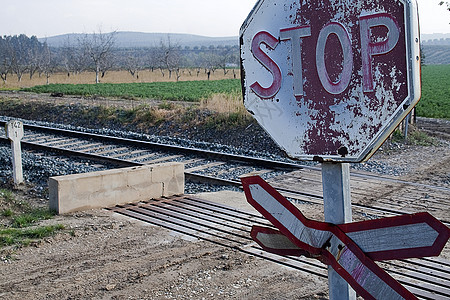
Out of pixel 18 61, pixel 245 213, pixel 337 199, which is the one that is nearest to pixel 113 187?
pixel 245 213

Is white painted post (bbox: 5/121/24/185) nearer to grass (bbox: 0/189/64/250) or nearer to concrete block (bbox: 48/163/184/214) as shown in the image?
grass (bbox: 0/189/64/250)

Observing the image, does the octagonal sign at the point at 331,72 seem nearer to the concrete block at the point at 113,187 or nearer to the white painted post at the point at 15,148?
the concrete block at the point at 113,187

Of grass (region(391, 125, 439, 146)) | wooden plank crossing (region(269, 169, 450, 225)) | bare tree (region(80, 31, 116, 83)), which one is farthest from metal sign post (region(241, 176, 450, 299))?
bare tree (region(80, 31, 116, 83))

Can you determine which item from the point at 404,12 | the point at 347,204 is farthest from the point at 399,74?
the point at 347,204

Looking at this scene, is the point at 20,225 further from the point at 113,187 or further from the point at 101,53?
the point at 101,53

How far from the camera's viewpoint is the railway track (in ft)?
17.5

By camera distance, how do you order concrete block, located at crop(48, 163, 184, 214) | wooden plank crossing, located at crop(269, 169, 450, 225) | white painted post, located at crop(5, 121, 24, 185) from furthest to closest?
white painted post, located at crop(5, 121, 24, 185) → wooden plank crossing, located at crop(269, 169, 450, 225) → concrete block, located at crop(48, 163, 184, 214)

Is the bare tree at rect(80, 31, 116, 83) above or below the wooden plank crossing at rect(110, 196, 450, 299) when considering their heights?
above

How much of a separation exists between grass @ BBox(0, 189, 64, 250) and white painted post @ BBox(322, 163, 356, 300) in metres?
4.94

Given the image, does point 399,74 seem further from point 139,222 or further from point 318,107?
point 139,222

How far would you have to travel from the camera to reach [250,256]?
5.62 meters

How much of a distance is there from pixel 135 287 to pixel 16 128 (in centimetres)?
625

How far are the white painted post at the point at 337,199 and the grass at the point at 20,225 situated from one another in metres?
4.94

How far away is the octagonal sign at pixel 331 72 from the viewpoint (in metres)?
1.54
